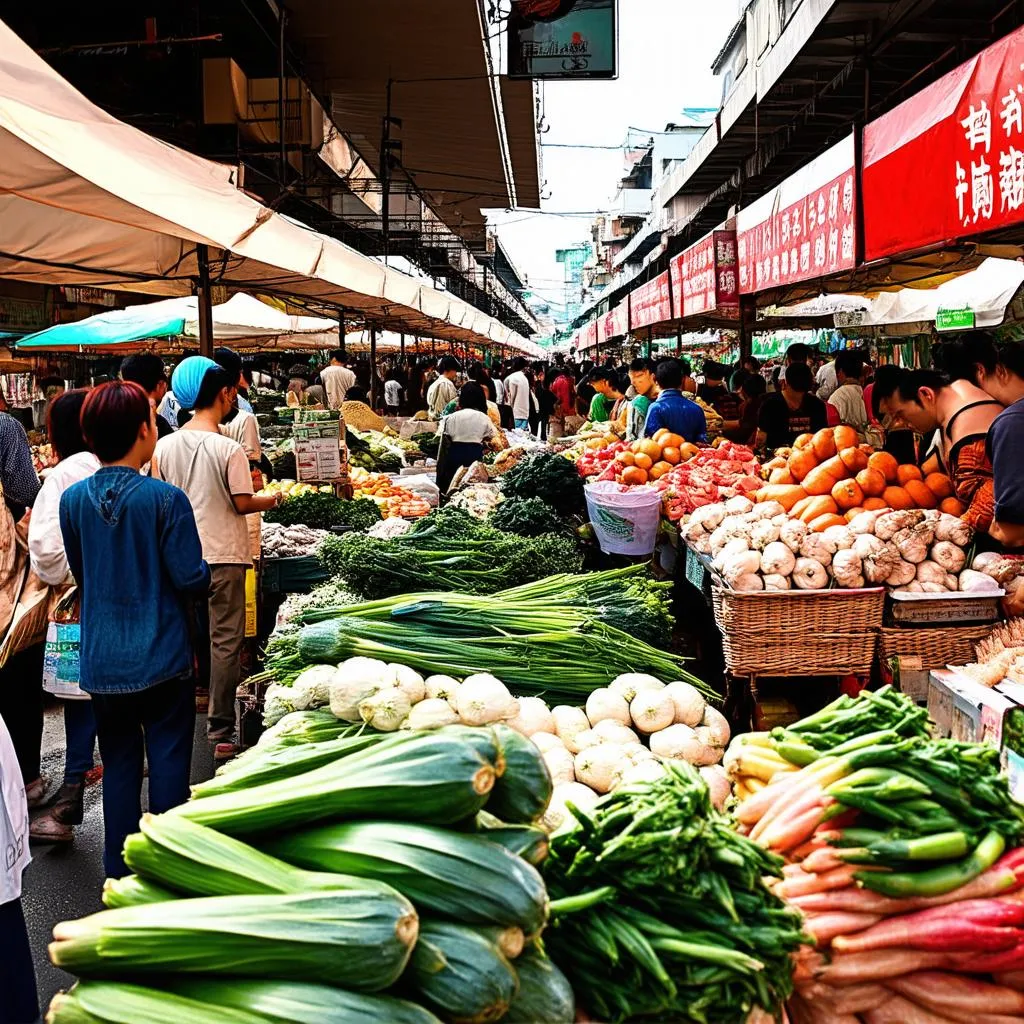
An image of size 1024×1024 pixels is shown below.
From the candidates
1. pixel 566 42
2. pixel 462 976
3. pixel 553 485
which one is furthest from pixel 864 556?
pixel 566 42

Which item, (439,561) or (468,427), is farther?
(468,427)

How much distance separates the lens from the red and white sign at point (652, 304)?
15.3 m

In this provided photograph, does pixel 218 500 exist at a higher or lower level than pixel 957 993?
higher

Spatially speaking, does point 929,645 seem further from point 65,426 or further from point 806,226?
point 65,426

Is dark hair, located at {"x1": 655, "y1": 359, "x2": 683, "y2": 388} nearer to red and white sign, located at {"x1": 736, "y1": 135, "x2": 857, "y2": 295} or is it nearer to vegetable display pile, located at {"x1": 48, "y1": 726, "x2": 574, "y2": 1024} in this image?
red and white sign, located at {"x1": 736, "y1": 135, "x2": 857, "y2": 295}

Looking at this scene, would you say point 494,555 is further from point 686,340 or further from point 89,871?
point 686,340

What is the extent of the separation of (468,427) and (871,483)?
523 cm

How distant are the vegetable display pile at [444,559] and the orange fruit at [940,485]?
192cm

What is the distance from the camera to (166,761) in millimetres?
4109

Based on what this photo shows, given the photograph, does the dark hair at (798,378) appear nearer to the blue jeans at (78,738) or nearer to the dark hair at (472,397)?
the dark hair at (472,397)

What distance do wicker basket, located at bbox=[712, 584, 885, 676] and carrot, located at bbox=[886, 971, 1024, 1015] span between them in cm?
262

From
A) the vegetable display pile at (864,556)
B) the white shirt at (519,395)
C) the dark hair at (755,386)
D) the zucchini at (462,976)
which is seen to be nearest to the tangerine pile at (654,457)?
the vegetable display pile at (864,556)

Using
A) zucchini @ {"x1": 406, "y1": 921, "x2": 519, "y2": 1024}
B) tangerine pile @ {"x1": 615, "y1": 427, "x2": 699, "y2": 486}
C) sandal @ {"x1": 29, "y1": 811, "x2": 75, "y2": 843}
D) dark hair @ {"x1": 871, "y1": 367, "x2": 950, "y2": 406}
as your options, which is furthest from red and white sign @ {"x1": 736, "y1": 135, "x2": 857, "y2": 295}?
sandal @ {"x1": 29, "y1": 811, "x2": 75, "y2": 843}

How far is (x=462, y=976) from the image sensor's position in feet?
5.20
